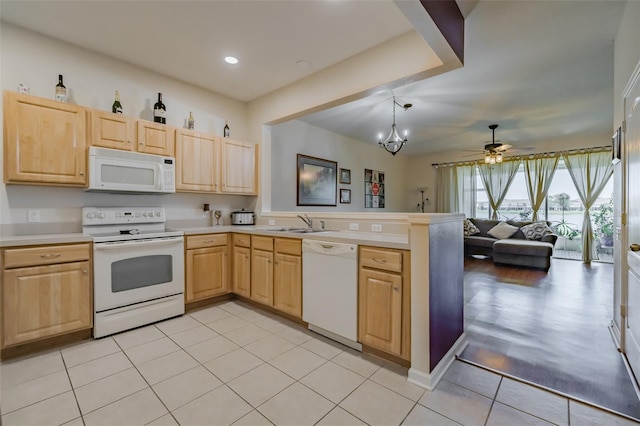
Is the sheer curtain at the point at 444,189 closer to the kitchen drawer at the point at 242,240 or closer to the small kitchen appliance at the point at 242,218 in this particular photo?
the small kitchen appliance at the point at 242,218

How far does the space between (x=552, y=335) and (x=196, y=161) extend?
404 centimetres

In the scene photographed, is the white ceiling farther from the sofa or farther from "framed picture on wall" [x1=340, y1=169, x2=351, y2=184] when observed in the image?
the sofa

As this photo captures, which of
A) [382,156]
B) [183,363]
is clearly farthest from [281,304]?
[382,156]

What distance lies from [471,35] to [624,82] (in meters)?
1.22

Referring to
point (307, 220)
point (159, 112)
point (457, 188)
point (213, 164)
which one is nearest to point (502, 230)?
point (457, 188)

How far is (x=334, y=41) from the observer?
106 inches

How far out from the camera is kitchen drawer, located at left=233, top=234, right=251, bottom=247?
3297mm

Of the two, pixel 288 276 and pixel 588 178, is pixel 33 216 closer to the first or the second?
pixel 288 276

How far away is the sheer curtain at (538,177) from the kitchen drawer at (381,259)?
6182mm

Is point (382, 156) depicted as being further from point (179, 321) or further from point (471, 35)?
point (179, 321)

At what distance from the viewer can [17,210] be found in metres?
2.54

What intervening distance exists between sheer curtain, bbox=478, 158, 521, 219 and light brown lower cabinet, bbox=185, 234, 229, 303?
658 centimetres

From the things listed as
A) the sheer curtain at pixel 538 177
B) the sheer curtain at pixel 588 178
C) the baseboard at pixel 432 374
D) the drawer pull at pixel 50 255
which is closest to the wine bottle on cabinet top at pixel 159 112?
the drawer pull at pixel 50 255

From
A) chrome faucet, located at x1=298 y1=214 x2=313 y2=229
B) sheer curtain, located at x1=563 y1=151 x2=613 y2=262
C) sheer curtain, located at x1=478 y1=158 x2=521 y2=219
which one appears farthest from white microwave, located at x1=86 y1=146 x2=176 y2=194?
sheer curtain, located at x1=563 y1=151 x2=613 y2=262
